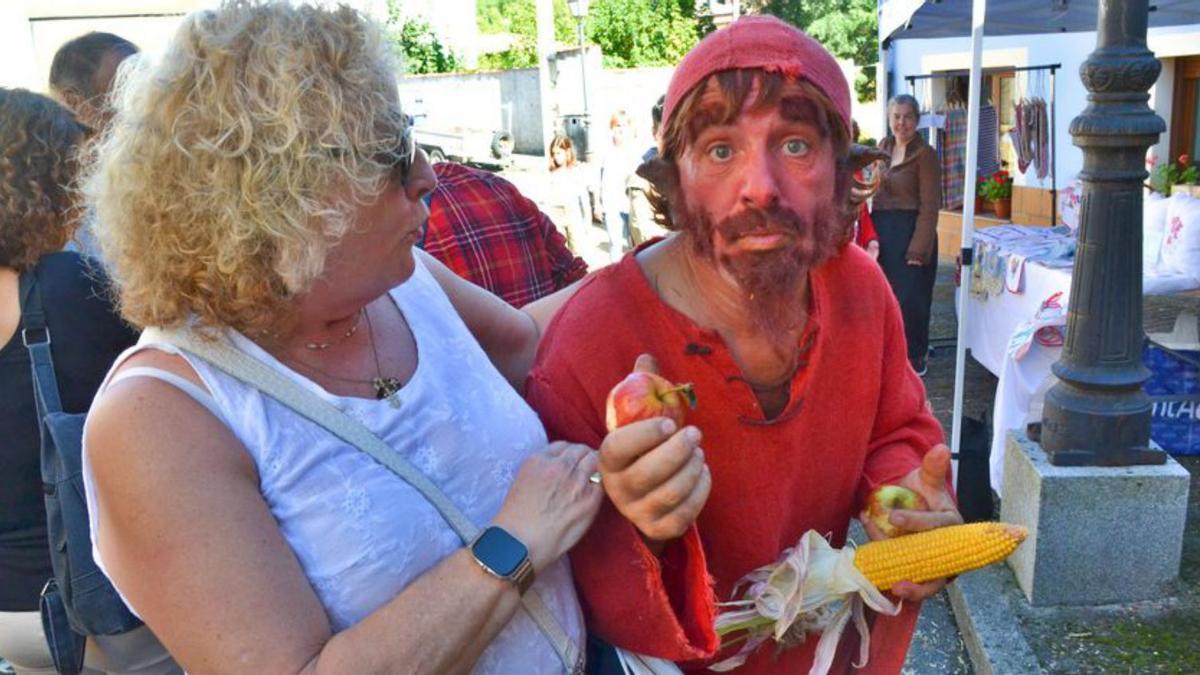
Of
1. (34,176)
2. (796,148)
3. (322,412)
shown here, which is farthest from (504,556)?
(34,176)

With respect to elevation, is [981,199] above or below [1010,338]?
above

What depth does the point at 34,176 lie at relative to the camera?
2010 mm

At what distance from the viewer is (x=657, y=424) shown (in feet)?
3.71

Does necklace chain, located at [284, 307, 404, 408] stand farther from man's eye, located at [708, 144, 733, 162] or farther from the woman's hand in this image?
man's eye, located at [708, 144, 733, 162]

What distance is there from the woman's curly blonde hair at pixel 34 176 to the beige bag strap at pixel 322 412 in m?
0.94

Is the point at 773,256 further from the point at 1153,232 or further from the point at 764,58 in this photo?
the point at 1153,232

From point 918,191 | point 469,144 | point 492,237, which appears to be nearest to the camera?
point 492,237

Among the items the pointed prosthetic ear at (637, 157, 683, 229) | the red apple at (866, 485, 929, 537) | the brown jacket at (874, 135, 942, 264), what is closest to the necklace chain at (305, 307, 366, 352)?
the pointed prosthetic ear at (637, 157, 683, 229)

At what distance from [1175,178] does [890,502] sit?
24.6 ft

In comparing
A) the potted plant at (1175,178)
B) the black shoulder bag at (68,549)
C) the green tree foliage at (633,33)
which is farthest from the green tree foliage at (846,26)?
the black shoulder bag at (68,549)

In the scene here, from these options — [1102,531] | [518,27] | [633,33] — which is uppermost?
[518,27]

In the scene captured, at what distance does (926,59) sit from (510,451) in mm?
11776

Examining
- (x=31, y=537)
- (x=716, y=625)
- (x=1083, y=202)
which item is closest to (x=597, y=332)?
(x=716, y=625)

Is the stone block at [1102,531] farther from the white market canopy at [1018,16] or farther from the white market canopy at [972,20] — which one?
the white market canopy at [1018,16]
